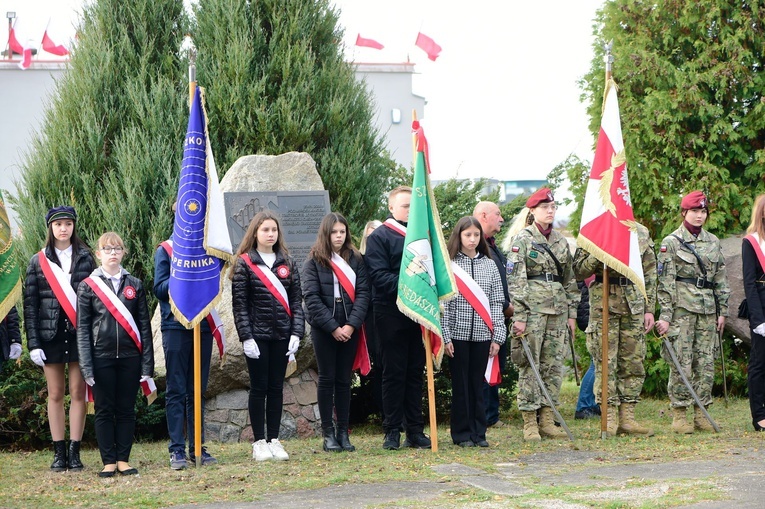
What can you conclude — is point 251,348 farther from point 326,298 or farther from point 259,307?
point 326,298

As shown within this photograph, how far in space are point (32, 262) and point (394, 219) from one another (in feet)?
9.28

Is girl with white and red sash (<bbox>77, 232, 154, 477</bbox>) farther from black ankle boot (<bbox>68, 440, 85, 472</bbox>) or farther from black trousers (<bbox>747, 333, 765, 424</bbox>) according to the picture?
black trousers (<bbox>747, 333, 765, 424</bbox>)

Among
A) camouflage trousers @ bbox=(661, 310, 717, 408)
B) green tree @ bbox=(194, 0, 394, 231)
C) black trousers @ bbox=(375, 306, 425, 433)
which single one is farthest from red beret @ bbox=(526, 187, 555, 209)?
green tree @ bbox=(194, 0, 394, 231)

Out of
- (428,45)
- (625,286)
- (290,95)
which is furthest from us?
(428,45)

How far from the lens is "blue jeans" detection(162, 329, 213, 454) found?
24.4 ft

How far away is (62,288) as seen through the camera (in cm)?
734

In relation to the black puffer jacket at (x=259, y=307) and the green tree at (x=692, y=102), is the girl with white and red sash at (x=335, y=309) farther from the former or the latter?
the green tree at (x=692, y=102)

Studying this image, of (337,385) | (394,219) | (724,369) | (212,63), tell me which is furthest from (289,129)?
(724,369)

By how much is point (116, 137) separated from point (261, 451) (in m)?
5.72

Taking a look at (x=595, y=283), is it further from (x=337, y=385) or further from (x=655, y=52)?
(x=655, y=52)

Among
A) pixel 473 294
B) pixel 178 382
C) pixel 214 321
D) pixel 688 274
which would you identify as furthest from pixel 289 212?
pixel 688 274

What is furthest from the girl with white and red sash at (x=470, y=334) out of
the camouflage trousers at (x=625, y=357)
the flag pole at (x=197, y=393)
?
the flag pole at (x=197, y=393)

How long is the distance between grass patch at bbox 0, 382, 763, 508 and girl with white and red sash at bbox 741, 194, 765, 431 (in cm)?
29

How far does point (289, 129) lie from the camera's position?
1191 centimetres
